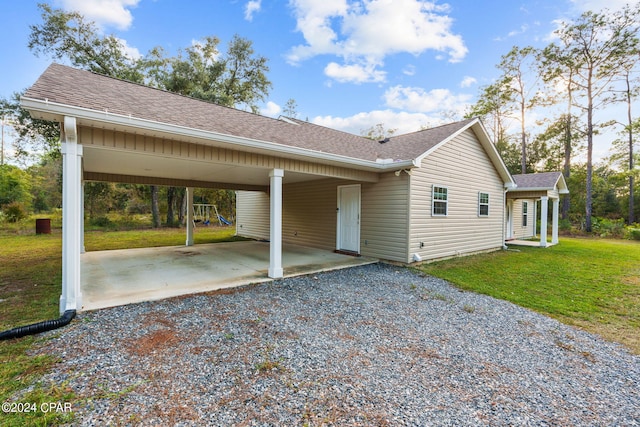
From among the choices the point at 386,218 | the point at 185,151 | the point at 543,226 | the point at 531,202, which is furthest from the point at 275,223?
the point at 531,202

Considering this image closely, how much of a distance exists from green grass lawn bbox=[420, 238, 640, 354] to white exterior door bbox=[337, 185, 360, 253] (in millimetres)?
2091

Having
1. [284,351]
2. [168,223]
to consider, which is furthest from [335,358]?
[168,223]

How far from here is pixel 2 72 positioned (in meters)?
12.9

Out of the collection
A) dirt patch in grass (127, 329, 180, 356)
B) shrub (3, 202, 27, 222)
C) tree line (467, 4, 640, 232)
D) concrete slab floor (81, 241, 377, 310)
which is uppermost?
tree line (467, 4, 640, 232)

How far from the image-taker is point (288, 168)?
5.75m

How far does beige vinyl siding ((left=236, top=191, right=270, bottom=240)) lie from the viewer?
1216cm

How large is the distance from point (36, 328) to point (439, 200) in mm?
8108

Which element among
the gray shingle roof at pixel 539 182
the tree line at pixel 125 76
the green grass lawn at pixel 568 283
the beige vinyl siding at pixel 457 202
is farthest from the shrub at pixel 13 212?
the gray shingle roof at pixel 539 182

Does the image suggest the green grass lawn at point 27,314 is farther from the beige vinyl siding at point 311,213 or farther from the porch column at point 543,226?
the porch column at point 543,226

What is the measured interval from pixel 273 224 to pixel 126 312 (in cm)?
269

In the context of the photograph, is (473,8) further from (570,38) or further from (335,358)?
(570,38)

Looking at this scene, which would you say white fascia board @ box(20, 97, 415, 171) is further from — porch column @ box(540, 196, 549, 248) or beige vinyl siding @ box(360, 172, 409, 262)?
porch column @ box(540, 196, 549, 248)

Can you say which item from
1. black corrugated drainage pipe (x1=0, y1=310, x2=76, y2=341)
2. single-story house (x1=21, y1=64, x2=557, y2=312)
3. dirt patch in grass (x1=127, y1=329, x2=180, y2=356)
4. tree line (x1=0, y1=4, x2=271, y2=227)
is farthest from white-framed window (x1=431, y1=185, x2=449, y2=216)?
tree line (x1=0, y1=4, x2=271, y2=227)

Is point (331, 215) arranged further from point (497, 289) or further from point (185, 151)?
point (185, 151)
